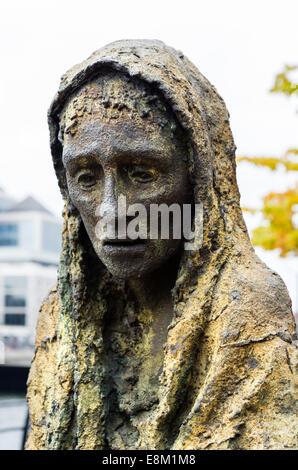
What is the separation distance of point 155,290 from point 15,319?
3369cm

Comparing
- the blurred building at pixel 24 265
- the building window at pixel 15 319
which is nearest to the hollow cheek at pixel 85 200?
the blurred building at pixel 24 265

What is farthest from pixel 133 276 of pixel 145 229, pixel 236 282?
pixel 236 282

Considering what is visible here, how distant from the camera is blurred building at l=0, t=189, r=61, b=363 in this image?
34906mm

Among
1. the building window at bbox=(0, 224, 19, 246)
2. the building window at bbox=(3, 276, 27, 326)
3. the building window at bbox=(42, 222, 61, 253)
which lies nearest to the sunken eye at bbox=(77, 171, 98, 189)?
the building window at bbox=(3, 276, 27, 326)

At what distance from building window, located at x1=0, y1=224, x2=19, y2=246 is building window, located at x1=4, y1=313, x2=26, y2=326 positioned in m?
4.90

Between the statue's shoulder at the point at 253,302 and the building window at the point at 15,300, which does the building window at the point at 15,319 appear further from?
the statue's shoulder at the point at 253,302

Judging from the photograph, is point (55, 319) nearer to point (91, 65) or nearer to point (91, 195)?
point (91, 195)

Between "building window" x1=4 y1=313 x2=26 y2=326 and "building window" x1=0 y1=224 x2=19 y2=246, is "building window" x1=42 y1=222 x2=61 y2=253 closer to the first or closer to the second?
"building window" x1=0 y1=224 x2=19 y2=246

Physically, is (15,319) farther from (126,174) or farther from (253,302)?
(253,302)

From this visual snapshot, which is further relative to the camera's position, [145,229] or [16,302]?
[16,302]

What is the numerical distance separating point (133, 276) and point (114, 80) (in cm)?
82

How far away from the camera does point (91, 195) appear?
9.00 ft

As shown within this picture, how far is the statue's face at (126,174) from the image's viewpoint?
8.57 feet
